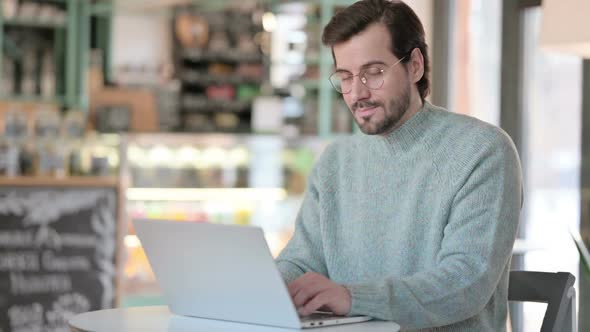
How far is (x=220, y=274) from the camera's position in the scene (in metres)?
1.77

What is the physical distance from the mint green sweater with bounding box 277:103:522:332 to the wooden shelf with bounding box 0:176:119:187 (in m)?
2.26

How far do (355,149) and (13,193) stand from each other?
7.79ft

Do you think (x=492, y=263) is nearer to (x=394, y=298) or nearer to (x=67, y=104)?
(x=394, y=298)

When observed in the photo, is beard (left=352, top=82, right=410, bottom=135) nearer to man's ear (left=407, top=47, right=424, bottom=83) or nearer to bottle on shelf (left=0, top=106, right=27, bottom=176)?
man's ear (left=407, top=47, right=424, bottom=83)

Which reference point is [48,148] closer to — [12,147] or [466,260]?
[12,147]

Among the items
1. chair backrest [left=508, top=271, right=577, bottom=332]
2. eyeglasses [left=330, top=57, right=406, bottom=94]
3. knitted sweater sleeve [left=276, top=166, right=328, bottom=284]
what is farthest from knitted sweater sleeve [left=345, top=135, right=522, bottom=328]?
knitted sweater sleeve [left=276, top=166, right=328, bottom=284]

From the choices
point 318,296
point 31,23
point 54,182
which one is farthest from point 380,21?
point 31,23

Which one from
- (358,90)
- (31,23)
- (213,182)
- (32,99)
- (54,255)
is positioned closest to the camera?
(358,90)

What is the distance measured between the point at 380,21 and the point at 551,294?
0.66 metres

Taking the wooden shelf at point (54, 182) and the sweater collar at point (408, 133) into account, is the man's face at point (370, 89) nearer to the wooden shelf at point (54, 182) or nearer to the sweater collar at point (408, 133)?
the sweater collar at point (408, 133)

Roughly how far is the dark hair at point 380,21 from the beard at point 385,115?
10cm

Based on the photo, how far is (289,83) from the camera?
25.0 ft

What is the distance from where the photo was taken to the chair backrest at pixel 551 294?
204 cm

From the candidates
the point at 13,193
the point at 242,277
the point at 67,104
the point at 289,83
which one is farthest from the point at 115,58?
the point at 242,277
